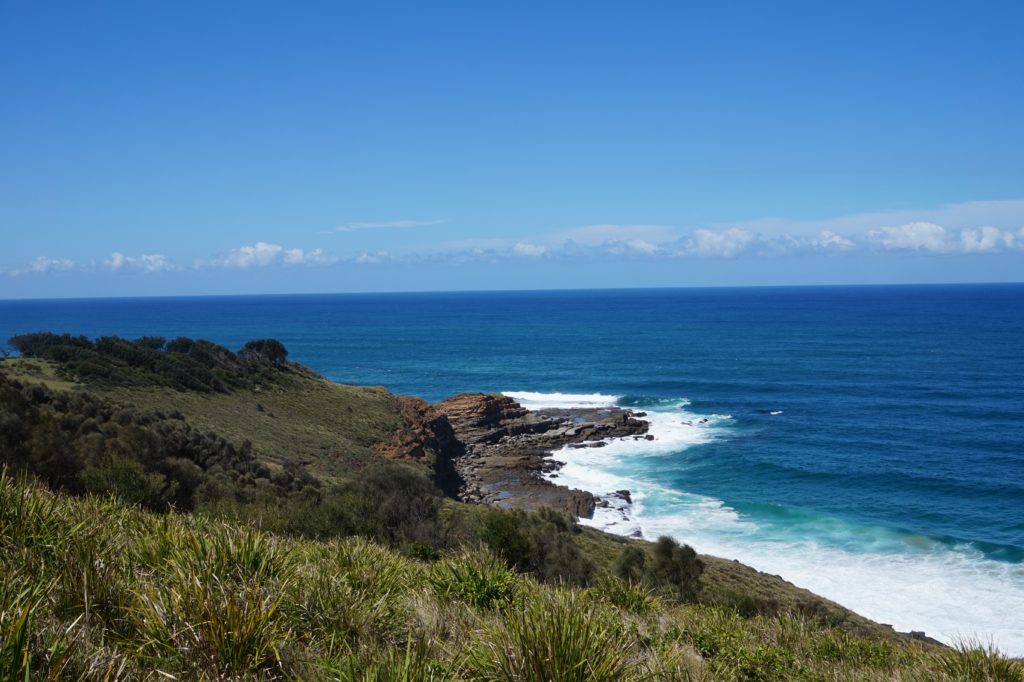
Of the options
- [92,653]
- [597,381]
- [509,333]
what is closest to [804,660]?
[92,653]

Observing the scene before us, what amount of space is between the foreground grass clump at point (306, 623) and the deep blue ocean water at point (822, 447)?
563 inches

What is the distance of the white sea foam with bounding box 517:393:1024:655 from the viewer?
1014 inches

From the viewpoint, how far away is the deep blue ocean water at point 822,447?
29750mm

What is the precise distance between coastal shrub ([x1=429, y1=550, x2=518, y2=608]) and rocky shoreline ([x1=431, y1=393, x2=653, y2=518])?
30370mm

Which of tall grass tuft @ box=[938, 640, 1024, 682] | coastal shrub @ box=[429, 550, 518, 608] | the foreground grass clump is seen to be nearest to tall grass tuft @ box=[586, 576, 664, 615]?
the foreground grass clump

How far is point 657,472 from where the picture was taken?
46.1m

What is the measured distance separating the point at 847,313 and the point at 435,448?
507 feet

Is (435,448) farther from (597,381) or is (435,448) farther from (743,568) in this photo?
(597,381)

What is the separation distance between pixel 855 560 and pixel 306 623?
3139 centimetres

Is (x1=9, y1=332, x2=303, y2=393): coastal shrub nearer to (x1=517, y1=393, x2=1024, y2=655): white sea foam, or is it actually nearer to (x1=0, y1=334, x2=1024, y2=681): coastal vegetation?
(x1=0, y1=334, x2=1024, y2=681): coastal vegetation

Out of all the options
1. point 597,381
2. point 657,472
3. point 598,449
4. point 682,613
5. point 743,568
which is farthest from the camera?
point 597,381

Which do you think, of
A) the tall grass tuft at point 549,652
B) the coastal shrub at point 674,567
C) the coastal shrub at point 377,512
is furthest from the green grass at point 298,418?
the tall grass tuft at point 549,652

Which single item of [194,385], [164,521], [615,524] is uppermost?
[164,521]

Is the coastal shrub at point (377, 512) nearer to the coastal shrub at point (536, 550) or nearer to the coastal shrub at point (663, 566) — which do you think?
the coastal shrub at point (536, 550)
